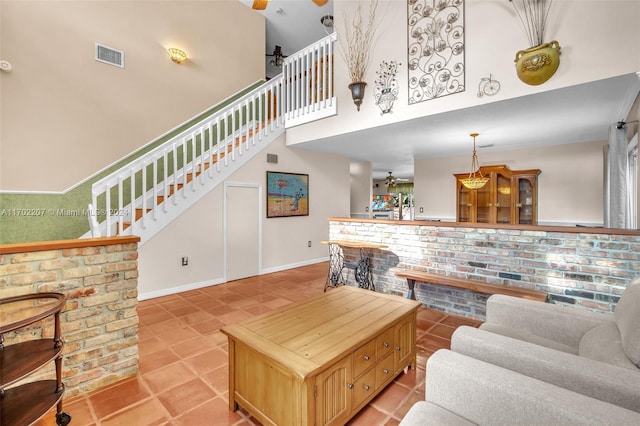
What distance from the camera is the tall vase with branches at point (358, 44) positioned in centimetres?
421

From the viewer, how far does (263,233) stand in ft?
17.8

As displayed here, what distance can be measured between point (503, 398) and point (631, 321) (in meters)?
0.74

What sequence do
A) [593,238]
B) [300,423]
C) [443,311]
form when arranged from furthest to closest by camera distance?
[443,311], [593,238], [300,423]

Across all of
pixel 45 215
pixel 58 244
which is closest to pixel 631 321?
pixel 58 244

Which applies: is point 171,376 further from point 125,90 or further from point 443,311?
point 125,90

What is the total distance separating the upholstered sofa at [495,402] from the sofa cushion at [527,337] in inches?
31.8

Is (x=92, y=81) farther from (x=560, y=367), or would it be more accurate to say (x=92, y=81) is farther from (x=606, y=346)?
(x=606, y=346)

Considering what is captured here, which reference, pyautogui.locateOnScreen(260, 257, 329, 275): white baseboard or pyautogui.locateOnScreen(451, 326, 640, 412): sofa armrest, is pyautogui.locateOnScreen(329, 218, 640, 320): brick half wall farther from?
pyautogui.locateOnScreen(260, 257, 329, 275): white baseboard

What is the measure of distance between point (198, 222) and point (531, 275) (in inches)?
172

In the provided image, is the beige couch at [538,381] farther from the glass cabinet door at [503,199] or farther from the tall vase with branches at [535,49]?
the glass cabinet door at [503,199]

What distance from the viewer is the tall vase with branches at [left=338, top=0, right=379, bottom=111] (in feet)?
13.8

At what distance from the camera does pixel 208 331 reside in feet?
9.87

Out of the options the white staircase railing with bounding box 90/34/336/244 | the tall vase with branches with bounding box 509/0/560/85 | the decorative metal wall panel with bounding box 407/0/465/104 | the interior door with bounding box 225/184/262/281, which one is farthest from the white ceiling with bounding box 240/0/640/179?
the interior door with bounding box 225/184/262/281

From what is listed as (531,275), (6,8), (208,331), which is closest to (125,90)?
(6,8)
